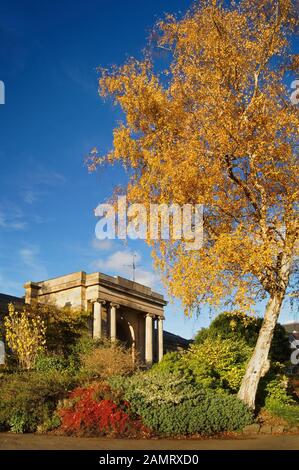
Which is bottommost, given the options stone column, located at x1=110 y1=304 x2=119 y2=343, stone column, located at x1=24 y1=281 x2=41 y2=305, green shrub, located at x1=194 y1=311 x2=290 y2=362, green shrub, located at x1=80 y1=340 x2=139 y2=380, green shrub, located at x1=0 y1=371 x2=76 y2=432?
green shrub, located at x1=0 y1=371 x2=76 y2=432

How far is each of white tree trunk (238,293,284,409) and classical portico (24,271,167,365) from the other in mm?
20400

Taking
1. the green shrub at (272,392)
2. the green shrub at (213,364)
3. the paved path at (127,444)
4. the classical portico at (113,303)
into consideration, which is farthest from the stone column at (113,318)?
the paved path at (127,444)

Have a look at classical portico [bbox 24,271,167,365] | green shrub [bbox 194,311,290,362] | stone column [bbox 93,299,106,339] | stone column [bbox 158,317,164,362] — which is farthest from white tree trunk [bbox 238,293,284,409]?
stone column [bbox 158,317,164,362]

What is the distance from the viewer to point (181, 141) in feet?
53.4

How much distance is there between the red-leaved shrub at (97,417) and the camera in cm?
1237

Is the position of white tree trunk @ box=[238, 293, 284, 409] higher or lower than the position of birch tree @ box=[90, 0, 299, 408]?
lower

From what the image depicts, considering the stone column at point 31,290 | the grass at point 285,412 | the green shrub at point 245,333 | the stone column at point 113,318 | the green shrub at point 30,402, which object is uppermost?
the stone column at point 31,290

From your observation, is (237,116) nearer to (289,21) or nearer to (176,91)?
(176,91)

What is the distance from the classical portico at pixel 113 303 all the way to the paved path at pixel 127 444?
23.3 m

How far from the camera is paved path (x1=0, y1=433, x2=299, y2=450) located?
1062cm

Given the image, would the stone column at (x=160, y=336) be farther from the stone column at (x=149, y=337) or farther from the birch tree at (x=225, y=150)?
the birch tree at (x=225, y=150)

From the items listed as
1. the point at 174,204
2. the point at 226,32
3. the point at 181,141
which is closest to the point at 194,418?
the point at 174,204

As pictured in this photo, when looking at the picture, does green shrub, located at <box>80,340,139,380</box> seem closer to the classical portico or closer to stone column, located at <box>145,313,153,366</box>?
the classical portico
